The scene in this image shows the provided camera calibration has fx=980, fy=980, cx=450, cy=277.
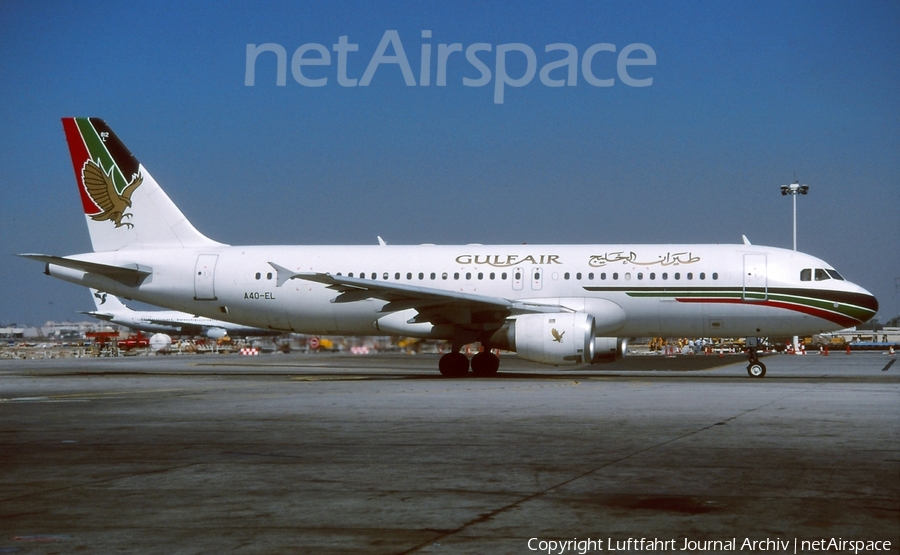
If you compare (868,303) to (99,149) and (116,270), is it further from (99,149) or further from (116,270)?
(99,149)

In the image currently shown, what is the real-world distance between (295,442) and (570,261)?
16728mm

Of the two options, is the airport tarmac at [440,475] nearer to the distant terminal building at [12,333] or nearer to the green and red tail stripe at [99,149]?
the green and red tail stripe at [99,149]

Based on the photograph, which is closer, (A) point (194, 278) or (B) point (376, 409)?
(B) point (376, 409)

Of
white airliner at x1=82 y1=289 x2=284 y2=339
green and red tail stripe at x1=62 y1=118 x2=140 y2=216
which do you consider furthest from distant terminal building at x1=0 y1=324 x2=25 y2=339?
green and red tail stripe at x1=62 y1=118 x2=140 y2=216

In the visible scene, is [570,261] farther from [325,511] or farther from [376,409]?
[325,511]

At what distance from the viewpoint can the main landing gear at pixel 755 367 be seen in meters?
25.7

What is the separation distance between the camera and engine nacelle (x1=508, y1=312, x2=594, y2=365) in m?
23.5

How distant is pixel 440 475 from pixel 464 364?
731 inches

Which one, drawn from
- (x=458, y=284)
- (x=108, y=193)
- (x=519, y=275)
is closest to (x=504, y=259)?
(x=519, y=275)

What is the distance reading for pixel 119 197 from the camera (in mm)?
29484

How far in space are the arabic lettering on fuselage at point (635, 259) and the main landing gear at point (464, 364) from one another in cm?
377

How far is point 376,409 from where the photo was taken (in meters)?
14.7

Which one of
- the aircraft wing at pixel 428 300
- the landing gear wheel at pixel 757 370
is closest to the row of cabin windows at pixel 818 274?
the landing gear wheel at pixel 757 370

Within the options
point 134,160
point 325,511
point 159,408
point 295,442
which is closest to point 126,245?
point 134,160
